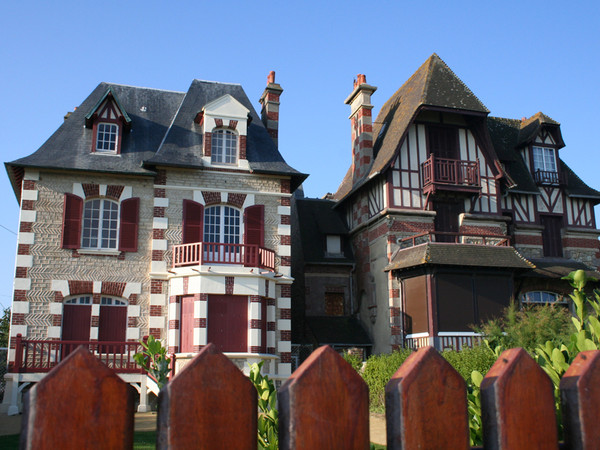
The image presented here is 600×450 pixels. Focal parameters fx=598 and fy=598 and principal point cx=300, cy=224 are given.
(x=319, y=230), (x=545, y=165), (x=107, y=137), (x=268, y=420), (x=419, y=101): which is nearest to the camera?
(x=268, y=420)

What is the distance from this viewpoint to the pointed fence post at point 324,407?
1.90m

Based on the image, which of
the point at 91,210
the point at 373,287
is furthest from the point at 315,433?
the point at 373,287

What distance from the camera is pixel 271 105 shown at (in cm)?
2356

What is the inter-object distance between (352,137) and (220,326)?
11.7 meters

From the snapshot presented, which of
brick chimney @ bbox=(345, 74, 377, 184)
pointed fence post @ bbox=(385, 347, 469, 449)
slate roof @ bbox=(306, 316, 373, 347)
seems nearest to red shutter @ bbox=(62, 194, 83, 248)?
slate roof @ bbox=(306, 316, 373, 347)

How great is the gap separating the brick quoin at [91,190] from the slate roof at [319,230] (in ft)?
28.9

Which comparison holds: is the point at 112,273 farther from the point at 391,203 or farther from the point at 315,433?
the point at 315,433

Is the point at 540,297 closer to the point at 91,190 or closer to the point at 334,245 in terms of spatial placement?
the point at 334,245

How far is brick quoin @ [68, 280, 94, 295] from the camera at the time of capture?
17672 millimetres

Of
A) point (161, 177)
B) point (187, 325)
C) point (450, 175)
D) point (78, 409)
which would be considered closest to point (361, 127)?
point (450, 175)

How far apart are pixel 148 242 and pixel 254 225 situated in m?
3.36

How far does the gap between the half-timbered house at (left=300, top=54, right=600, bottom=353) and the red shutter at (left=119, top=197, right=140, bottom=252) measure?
8.45m

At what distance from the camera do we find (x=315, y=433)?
1910 mm

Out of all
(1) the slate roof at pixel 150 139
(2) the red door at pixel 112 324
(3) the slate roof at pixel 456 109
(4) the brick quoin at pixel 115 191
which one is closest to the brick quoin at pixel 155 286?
(2) the red door at pixel 112 324
